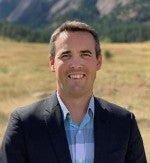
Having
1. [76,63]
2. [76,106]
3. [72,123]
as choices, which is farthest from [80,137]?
[76,63]

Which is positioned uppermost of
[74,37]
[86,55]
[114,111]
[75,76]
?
[74,37]

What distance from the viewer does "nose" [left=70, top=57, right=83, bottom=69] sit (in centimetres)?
338

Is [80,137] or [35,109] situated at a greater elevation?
[35,109]

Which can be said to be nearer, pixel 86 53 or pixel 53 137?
pixel 53 137

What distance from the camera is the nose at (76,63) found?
338cm

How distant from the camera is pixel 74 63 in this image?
134 inches

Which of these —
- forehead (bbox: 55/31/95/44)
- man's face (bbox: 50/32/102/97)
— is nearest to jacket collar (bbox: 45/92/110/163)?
man's face (bbox: 50/32/102/97)

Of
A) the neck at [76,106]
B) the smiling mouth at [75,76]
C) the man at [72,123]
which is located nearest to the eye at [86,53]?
the man at [72,123]

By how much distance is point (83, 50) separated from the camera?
3.41 m

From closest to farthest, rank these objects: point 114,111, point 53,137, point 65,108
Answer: point 53,137 → point 65,108 → point 114,111

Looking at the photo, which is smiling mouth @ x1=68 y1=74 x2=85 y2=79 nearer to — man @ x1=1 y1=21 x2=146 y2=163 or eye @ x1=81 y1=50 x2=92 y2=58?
man @ x1=1 y1=21 x2=146 y2=163

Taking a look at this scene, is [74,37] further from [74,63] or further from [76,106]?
[76,106]

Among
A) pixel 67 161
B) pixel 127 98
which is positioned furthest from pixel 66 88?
pixel 127 98

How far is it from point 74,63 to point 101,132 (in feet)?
1.54
